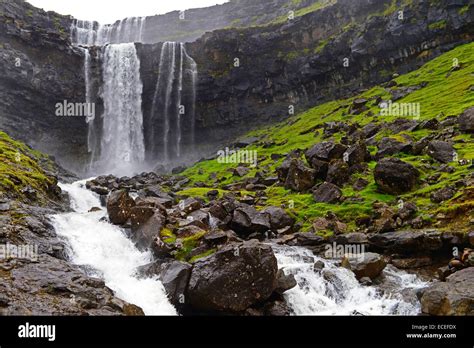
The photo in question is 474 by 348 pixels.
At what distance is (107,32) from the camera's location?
10500 cm

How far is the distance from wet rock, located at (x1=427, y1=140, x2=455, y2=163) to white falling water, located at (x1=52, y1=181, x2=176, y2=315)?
23025 mm

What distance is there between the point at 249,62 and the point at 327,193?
5787cm

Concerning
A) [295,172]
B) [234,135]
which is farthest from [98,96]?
[295,172]

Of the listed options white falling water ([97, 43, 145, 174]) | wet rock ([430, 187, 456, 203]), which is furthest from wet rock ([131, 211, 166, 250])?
white falling water ([97, 43, 145, 174])

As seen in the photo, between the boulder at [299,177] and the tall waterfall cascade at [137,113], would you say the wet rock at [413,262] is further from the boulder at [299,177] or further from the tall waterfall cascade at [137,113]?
the tall waterfall cascade at [137,113]

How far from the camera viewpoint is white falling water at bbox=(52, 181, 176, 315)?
60.4 feet

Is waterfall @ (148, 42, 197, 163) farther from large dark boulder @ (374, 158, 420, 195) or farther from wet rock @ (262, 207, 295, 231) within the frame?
large dark boulder @ (374, 158, 420, 195)

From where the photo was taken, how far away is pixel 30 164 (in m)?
37.1

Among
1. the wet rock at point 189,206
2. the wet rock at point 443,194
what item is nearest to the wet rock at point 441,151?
the wet rock at point 443,194

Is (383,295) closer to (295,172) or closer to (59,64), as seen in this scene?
(295,172)

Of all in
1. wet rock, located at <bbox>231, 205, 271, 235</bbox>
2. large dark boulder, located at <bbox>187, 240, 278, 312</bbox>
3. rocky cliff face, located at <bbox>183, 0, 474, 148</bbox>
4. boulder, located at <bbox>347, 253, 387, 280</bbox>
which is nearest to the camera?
large dark boulder, located at <bbox>187, 240, 278, 312</bbox>

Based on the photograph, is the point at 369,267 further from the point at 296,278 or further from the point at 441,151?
the point at 441,151

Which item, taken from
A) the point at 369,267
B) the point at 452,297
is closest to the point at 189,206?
the point at 369,267

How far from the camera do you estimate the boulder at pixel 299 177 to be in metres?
34.6
